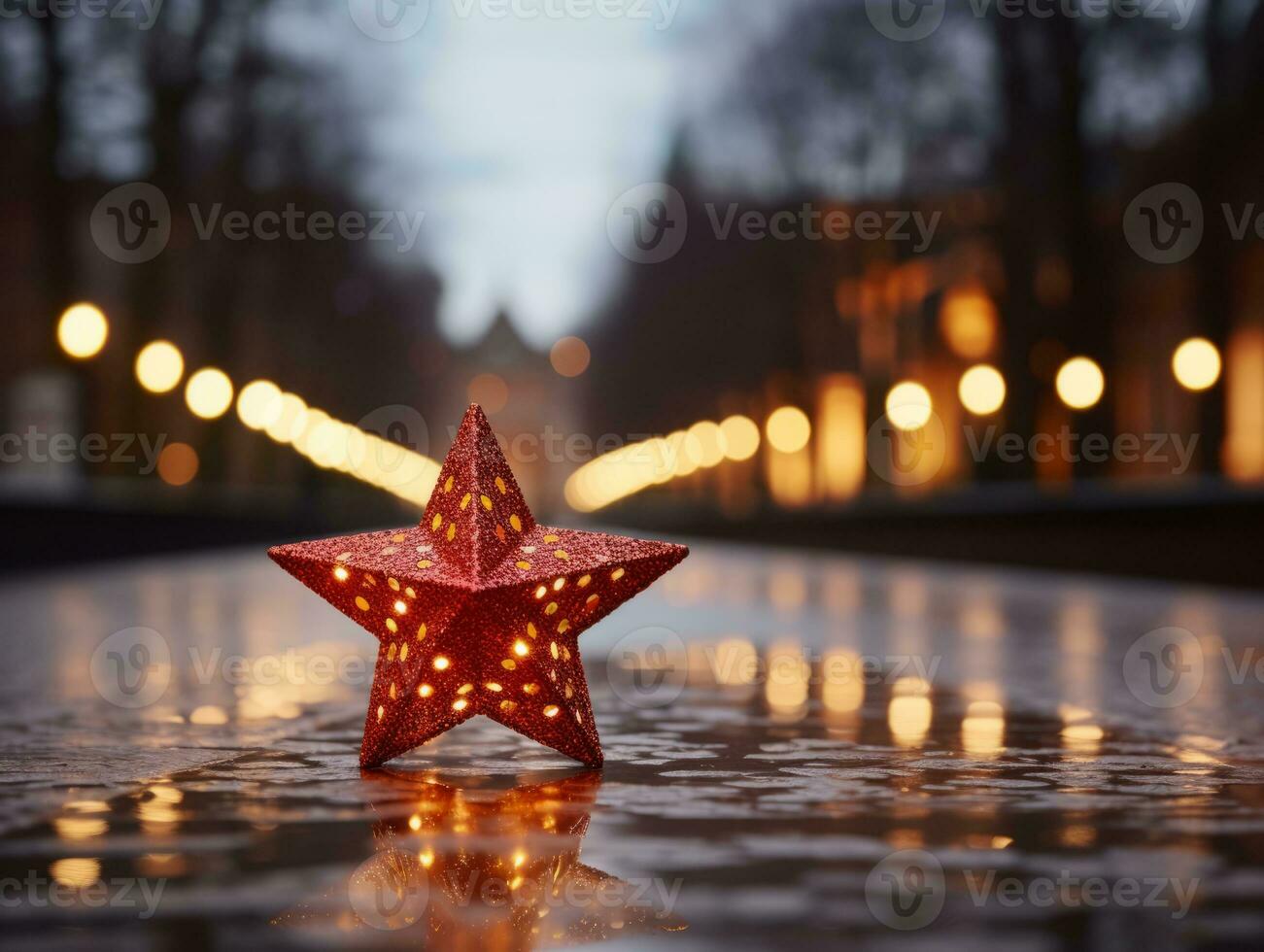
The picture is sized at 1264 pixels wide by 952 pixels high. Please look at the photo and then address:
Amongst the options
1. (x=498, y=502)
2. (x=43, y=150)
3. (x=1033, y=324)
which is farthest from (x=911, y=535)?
(x=498, y=502)

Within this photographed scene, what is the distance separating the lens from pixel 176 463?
51.7 meters

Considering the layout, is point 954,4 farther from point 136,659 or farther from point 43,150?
point 136,659
